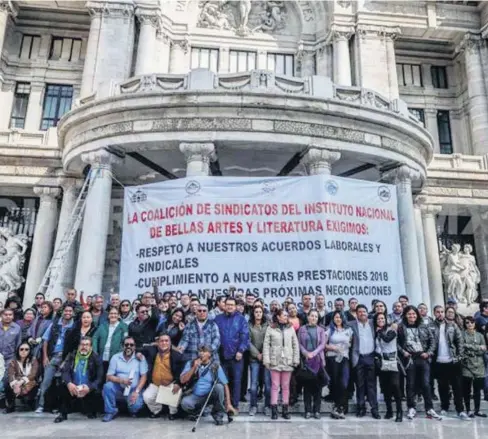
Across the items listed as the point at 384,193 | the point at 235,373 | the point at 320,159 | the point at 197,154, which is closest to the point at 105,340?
the point at 235,373

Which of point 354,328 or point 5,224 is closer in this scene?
point 354,328

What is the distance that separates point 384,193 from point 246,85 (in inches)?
220

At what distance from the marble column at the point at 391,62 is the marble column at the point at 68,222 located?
57.0ft

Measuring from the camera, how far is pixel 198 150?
14.0 metres

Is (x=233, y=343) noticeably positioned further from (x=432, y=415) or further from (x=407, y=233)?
(x=407, y=233)

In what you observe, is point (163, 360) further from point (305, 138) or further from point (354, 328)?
point (305, 138)

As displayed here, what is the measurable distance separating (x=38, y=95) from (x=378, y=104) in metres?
19.6

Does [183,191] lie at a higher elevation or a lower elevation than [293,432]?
higher

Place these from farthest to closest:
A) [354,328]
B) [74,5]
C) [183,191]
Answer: [74,5] → [183,191] → [354,328]

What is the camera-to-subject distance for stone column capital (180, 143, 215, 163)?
549 inches

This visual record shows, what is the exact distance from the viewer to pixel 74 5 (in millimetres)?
25625

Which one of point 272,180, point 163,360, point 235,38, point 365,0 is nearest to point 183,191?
point 272,180

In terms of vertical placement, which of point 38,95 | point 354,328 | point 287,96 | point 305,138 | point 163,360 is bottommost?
point 163,360

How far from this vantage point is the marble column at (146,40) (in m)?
23.8
